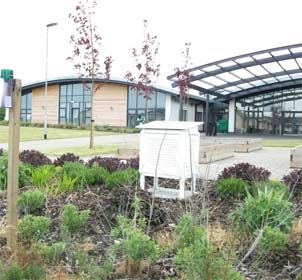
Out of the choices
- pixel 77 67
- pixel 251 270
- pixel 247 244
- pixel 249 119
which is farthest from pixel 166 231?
pixel 249 119

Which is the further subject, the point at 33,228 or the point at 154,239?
the point at 154,239

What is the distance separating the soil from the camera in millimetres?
3990

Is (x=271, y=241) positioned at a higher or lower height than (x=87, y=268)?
higher

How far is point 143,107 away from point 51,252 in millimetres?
45036

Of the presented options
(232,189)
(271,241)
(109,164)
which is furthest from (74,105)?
(271,241)

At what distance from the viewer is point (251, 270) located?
3938mm

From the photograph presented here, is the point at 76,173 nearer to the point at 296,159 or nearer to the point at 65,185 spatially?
the point at 65,185

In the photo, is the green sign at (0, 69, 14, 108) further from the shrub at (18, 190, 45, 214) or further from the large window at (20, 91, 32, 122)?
the large window at (20, 91, 32, 122)

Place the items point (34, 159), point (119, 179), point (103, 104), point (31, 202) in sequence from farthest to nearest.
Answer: point (103, 104) → point (34, 159) → point (119, 179) → point (31, 202)

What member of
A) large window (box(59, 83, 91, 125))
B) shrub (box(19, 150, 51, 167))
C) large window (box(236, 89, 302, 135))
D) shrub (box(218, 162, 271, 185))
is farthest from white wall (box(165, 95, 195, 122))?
shrub (box(218, 162, 271, 185))

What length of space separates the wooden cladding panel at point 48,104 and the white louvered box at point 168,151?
161 ft

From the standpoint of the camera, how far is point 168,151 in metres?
7.13

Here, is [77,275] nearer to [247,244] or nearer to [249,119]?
[247,244]

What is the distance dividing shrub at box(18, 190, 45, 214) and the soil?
109mm
